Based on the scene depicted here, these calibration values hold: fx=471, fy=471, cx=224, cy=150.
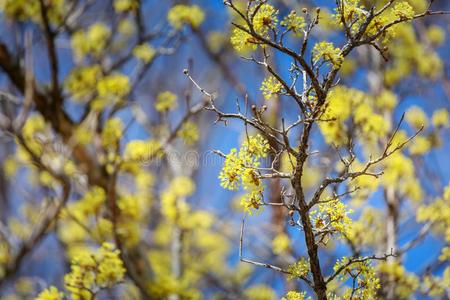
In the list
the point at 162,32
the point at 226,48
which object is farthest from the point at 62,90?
the point at 226,48

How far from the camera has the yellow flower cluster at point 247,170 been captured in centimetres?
198

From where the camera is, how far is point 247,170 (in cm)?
197

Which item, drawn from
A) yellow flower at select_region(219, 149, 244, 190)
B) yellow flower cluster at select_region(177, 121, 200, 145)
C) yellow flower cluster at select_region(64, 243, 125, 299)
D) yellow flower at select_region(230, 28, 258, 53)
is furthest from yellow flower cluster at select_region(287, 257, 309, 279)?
yellow flower cluster at select_region(177, 121, 200, 145)

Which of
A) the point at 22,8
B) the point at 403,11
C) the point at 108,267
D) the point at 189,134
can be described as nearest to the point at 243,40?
the point at 403,11

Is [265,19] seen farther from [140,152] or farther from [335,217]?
[140,152]

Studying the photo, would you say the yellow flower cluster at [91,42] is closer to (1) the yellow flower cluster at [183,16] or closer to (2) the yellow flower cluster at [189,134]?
(1) the yellow flower cluster at [183,16]

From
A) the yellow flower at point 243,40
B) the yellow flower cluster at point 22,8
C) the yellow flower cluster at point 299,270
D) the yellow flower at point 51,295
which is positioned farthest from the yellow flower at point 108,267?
the yellow flower cluster at point 22,8

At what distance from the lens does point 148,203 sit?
6637mm

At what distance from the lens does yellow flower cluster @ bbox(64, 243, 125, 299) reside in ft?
9.17

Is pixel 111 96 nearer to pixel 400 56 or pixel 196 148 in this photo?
pixel 196 148

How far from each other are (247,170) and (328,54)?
22.7 inches

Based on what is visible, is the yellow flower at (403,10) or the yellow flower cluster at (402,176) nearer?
the yellow flower at (403,10)

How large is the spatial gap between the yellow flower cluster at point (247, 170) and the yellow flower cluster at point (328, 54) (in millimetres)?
421

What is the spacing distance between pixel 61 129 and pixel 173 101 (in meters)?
1.58
